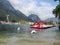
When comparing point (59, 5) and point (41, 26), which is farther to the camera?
point (41, 26)

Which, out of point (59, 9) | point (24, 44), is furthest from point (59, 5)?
point (24, 44)

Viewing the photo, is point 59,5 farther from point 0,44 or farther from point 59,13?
point 0,44

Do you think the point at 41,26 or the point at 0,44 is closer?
the point at 0,44

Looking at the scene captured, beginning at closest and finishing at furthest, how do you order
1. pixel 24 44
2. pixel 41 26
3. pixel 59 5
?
pixel 24 44
pixel 59 5
pixel 41 26

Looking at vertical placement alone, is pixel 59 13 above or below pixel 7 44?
above

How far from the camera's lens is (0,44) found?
25156mm

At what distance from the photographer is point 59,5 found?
101m

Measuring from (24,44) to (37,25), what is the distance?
291 ft

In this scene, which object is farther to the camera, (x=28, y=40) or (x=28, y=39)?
(x=28, y=39)

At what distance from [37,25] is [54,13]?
1319 cm

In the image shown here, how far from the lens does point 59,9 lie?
102 metres

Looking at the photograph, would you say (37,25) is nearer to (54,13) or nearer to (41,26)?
(41,26)

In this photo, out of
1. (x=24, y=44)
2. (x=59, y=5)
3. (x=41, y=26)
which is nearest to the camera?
(x=24, y=44)

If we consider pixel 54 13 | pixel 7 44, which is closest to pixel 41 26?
pixel 54 13
